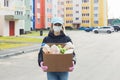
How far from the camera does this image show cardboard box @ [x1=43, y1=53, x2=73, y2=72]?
20.4ft

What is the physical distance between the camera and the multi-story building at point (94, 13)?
13100 cm

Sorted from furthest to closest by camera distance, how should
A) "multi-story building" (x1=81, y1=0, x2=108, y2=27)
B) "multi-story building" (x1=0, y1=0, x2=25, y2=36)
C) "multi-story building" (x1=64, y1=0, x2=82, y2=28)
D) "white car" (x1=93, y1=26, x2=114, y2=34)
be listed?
1. "multi-story building" (x1=64, y1=0, x2=82, y2=28)
2. "multi-story building" (x1=81, y1=0, x2=108, y2=27)
3. "white car" (x1=93, y1=26, x2=114, y2=34)
4. "multi-story building" (x1=0, y1=0, x2=25, y2=36)

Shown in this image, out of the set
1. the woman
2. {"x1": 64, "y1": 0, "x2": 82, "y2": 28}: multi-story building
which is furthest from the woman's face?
{"x1": 64, "y1": 0, "x2": 82, "y2": 28}: multi-story building

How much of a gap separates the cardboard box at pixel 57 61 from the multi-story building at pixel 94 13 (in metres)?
125

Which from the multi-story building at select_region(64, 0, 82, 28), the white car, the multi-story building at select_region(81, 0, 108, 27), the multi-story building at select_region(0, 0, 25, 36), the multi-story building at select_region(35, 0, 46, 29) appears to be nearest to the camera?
the multi-story building at select_region(0, 0, 25, 36)

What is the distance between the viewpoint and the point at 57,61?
6.24 metres

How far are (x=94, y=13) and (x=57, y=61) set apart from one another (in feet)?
414

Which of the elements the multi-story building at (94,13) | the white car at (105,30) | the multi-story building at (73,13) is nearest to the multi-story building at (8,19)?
the white car at (105,30)

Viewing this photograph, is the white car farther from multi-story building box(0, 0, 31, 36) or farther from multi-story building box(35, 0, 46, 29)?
multi-story building box(0, 0, 31, 36)

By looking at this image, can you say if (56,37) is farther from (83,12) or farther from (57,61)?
(83,12)

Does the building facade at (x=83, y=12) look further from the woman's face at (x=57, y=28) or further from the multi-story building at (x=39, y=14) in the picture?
the woman's face at (x=57, y=28)

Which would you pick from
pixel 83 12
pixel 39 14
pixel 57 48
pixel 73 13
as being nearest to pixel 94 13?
pixel 83 12

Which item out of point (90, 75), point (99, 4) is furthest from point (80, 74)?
point (99, 4)

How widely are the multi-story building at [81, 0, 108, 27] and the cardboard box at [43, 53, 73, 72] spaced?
12476 cm
